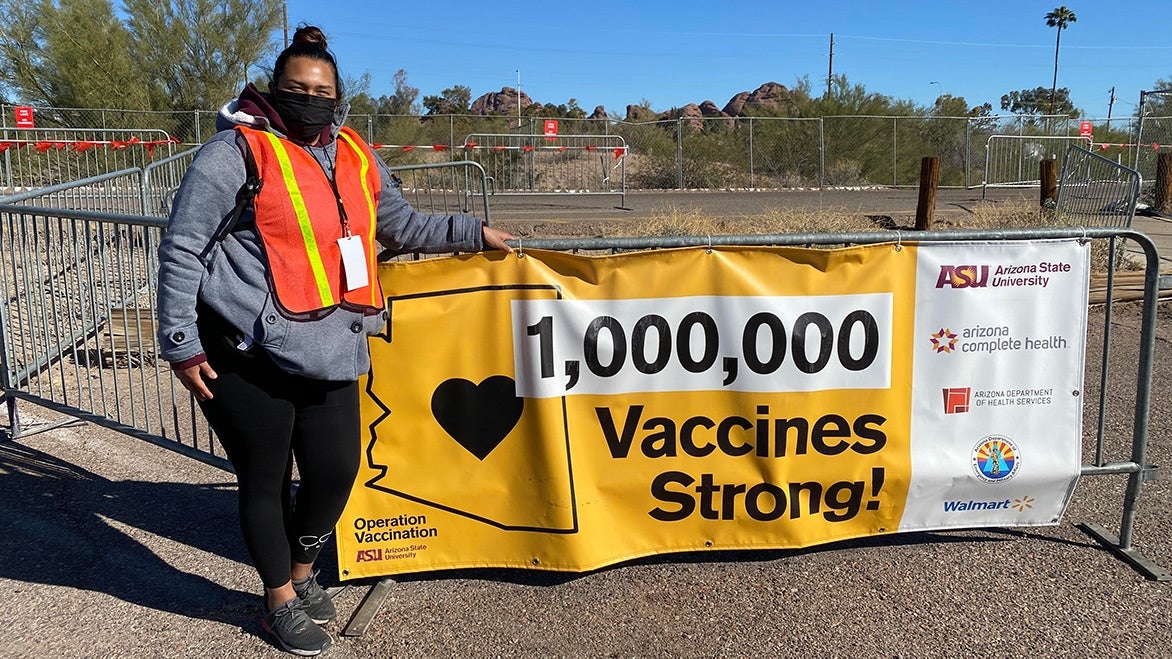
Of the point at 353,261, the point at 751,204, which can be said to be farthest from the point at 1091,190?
the point at 353,261

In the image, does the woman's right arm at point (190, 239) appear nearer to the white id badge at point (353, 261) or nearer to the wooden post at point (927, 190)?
the white id badge at point (353, 261)

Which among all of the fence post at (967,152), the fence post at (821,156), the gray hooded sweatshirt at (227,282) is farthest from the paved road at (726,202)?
the gray hooded sweatshirt at (227,282)

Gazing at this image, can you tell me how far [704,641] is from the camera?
3352 mm

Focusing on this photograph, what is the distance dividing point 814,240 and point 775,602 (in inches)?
58.0

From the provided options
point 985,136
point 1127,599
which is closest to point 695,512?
point 1127,599

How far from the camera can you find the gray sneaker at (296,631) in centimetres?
326

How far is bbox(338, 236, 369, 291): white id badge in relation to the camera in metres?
3.02

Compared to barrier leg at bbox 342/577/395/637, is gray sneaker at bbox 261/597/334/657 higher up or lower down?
higher up

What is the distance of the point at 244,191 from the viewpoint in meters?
2.81

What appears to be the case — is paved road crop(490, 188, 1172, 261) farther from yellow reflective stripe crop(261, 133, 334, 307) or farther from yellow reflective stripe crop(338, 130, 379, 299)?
yellow reflective stripe crop(261, 133, 334, 307)

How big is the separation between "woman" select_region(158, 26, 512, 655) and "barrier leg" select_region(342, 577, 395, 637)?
0.14 metres

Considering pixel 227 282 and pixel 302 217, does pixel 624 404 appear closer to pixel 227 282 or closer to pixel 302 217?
pixel 302 217

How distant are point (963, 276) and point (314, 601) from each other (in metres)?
2.89

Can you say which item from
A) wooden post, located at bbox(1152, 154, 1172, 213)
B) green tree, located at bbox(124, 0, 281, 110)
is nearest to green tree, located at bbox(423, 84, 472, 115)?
green tree, located at bbox(124, 0, 281, 110)
